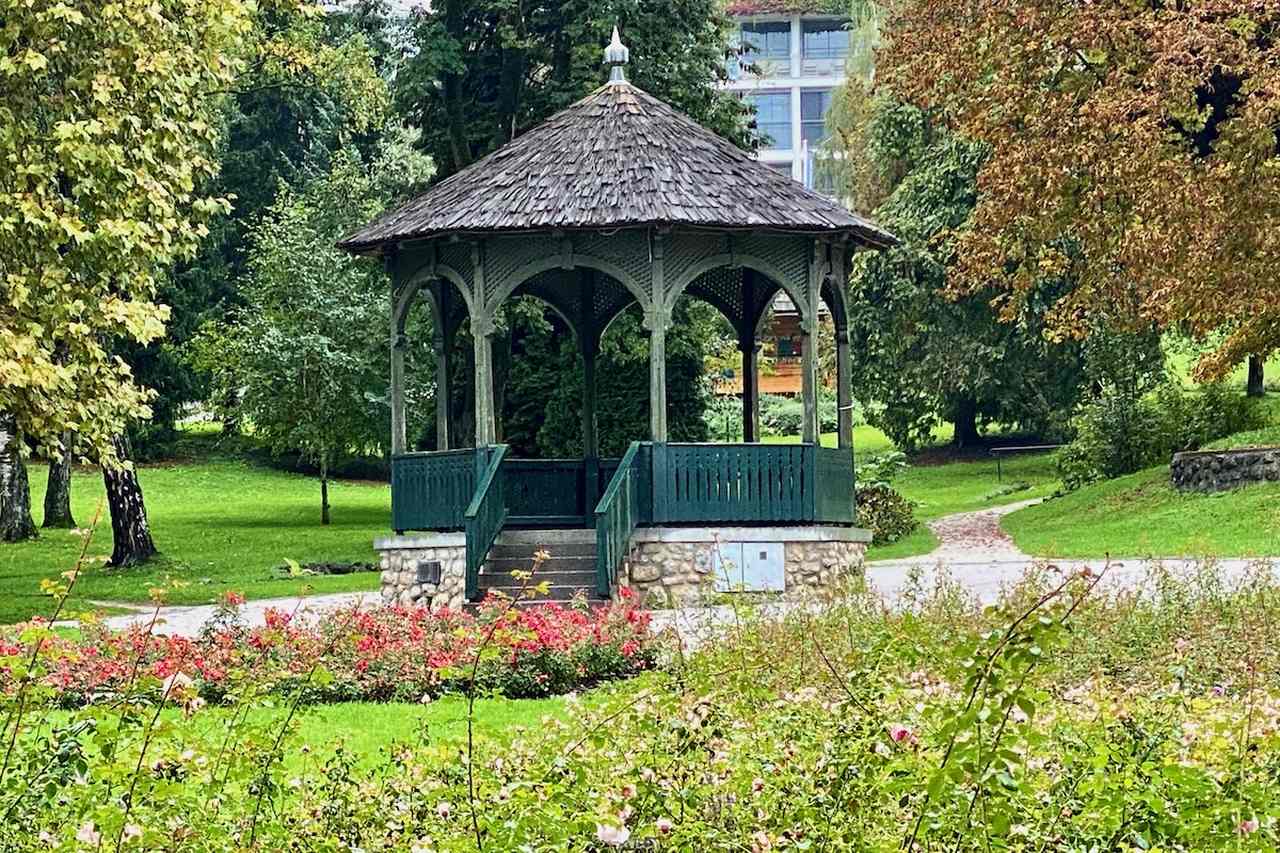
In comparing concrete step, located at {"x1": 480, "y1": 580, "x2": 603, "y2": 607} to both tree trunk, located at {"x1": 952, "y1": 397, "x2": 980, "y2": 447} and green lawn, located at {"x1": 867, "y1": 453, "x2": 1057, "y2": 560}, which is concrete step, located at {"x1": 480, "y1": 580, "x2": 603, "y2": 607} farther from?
tree trunk, located at {"x1": 952, "y1": 397, "x2": 980, "y2": 447}

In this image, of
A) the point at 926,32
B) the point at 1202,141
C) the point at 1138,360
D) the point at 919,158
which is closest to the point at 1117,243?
the point at 1202,141

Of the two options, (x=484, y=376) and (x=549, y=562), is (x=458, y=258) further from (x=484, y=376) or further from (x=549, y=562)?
(x=549, y=562)

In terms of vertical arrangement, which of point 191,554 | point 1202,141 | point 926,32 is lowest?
point 191,554

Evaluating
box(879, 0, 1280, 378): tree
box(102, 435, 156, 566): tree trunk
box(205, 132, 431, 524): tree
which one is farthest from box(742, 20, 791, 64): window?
box(102, 435, 156, 566): tree trunk

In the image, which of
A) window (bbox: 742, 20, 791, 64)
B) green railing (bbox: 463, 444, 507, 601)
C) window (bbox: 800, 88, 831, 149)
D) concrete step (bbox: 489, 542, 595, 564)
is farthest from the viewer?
window (bbox: 800, 88, 831, 149)

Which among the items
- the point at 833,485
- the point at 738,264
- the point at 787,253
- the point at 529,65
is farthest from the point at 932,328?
the point at 738,264

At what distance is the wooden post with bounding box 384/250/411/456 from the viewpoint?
850 inches

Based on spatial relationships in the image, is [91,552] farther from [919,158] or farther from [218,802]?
[218,802]

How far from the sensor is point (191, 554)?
3167 cm

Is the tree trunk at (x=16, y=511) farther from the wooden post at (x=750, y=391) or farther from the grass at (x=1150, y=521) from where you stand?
the grass at (x=1150, y=521)

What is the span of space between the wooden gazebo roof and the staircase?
3.18 m

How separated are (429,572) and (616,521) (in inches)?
91.3

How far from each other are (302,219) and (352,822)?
33299 millimetres

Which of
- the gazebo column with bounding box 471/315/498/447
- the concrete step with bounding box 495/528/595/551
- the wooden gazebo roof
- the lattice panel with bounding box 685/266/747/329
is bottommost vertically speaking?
the concrete step with bounding box 495/528/595/551
